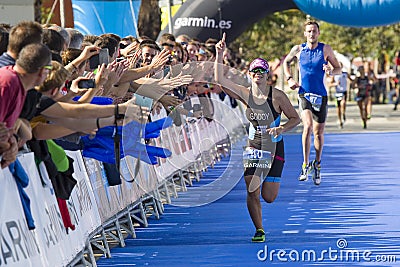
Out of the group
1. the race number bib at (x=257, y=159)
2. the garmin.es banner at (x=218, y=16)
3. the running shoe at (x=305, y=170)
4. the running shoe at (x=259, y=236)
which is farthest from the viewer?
the garmin.es banner at (x=218, y=16)

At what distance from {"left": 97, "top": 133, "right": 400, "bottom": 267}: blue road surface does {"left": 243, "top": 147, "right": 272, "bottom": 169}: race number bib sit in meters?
0.76

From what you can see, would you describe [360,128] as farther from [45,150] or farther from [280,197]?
[45,150]

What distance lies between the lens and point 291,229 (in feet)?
39.1

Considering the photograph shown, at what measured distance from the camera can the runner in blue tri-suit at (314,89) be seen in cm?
1628

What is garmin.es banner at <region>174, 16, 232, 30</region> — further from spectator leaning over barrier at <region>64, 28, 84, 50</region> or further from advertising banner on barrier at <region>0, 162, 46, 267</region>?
advertising banner on barrier at <region>0, 162, 46, 267</region>

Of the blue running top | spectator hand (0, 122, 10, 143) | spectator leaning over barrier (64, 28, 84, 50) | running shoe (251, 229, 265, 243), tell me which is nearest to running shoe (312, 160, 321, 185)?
the blue running top

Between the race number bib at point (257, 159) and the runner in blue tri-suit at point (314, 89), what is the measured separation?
15.4 ft

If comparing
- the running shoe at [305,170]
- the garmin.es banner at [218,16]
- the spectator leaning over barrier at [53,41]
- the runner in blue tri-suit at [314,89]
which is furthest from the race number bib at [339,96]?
the spectator leaning over barrier at [53,41]

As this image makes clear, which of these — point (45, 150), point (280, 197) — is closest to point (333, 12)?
point (280, 197)

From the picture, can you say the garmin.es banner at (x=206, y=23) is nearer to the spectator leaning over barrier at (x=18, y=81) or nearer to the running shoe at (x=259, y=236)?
the running shoe at (x=259, y=236)

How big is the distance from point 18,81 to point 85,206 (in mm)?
2803

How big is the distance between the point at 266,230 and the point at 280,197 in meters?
3.36

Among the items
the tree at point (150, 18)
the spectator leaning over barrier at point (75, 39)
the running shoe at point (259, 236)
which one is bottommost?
the running shoe at point (259, 236)

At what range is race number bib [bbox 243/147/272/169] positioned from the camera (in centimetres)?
1141
